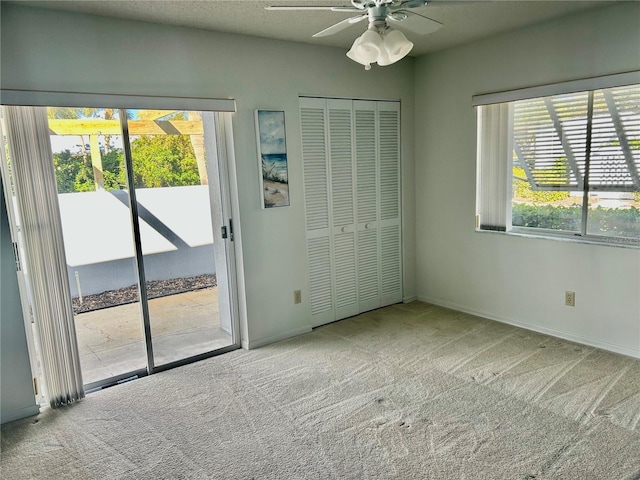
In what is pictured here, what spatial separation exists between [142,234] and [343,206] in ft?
5.78

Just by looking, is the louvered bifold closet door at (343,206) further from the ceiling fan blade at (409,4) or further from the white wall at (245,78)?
the ceiling fan blade at (409,4)

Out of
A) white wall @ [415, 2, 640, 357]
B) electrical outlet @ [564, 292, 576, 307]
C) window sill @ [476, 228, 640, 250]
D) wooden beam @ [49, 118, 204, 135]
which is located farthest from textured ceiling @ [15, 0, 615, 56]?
electrical outlet @ [564, 292, 576, 307]

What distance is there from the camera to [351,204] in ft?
13.7

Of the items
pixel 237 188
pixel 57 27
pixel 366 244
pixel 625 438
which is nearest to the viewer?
pixel 625 438

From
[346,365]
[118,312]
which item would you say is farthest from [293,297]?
[118,312]

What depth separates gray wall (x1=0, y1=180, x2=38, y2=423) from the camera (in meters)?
2.68

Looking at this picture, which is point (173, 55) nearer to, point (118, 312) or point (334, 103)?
point (334, 103)

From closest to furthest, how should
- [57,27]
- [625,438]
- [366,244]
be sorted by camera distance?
[625,438] → [57,27] → [366,244]

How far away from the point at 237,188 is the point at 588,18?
111 inches

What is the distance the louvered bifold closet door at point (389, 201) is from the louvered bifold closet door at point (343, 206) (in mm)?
364

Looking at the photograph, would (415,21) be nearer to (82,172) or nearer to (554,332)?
(82,172)

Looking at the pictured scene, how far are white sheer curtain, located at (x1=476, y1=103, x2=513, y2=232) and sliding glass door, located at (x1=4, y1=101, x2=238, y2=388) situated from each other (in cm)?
226

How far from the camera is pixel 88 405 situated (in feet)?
9.50

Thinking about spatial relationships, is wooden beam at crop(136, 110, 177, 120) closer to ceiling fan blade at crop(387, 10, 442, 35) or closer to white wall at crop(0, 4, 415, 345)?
white wall at crop(0, 4, 415, 345)
